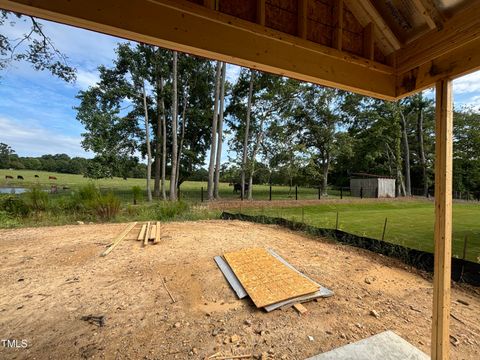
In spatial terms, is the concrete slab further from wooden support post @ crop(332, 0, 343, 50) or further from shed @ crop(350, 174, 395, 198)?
shed @ crop(350, 174, 395, 198)

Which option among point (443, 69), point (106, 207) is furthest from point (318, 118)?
point (443, 69)

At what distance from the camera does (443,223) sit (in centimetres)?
163

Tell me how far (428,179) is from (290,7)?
90.8 feet

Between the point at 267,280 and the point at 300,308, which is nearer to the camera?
the point at 300,308

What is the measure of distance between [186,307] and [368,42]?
10.9 ft

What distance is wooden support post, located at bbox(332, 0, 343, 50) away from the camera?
6.34 feet

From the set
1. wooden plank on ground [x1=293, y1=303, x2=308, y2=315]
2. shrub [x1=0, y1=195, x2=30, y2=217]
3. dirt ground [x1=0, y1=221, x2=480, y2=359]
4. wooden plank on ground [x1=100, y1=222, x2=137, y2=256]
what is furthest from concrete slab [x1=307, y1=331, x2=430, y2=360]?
shrub [x1=0, y1=195, x2=30, y2=217]

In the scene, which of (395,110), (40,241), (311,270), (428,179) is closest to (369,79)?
(311,270)

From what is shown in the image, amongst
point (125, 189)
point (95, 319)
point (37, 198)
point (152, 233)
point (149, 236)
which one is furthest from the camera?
point (125, 189)

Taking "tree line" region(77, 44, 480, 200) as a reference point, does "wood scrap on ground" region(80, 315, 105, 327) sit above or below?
below

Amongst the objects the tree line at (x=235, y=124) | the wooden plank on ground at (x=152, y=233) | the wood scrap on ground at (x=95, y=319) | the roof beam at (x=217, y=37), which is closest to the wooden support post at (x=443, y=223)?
the roof beam at (x=217, y=37)

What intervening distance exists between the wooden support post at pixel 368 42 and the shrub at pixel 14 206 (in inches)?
383

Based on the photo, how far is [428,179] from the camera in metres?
22.7

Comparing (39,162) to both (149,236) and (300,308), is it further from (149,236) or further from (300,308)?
(300,308)
